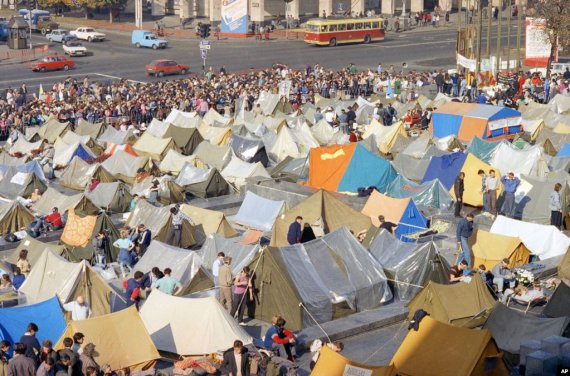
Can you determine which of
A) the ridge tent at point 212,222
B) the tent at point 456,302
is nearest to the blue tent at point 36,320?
the tent at point 456,302

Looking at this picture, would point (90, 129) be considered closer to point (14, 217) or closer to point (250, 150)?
point (250, 150)

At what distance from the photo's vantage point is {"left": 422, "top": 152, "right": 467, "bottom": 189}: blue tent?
2716cm

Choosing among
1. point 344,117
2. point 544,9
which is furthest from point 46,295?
point 544,9

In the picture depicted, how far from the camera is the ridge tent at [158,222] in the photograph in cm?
2523

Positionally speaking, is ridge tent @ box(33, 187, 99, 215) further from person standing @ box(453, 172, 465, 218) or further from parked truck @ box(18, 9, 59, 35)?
parked truck @ box(18, 9, 59, 35)

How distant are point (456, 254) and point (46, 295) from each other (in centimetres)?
828

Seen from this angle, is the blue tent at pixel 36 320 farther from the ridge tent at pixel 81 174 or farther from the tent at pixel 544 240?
the ridge tent at pixel 81 174

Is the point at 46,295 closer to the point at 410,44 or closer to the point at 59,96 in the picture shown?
the point at 59,96

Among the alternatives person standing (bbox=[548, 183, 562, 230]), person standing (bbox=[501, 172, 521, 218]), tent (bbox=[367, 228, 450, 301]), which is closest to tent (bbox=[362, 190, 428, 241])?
person standing (bbox=[501, 172, 521, 218])

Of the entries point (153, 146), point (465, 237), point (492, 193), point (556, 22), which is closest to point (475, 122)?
point (492, 193)

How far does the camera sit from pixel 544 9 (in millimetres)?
51000

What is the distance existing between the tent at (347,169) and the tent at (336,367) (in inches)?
490

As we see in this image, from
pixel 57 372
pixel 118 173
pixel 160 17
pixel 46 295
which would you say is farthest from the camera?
Answer: pixel 160 17

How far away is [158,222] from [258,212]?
2434 millimetres
